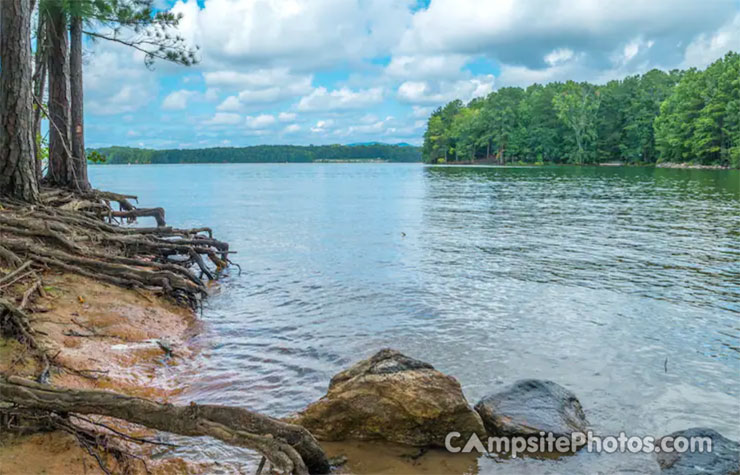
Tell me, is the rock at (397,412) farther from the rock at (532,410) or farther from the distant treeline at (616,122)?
the distant treeline at (616,122)

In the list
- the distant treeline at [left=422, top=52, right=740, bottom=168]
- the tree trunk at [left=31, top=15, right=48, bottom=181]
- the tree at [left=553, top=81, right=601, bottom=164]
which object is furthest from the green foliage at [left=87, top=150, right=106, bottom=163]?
the tree at [left=553, top=81, right=601, bottom=164]

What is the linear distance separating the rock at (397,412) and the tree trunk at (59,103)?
12.6 metres

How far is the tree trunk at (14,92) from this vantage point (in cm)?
1015

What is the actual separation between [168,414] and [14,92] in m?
9.18

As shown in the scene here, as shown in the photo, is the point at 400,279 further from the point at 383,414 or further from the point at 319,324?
the point at 383,414

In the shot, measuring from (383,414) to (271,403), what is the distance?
1.69m

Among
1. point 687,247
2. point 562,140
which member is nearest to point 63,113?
point 687,247

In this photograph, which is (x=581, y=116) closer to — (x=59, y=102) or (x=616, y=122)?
(x=616, y=122)

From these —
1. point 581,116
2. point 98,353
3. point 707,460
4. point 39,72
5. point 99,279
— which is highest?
point 581,116

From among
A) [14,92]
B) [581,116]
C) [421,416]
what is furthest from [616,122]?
[421,416]

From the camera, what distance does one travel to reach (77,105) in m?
16.6

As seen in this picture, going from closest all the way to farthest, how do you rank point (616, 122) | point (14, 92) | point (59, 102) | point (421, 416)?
point (421, 416) < point (14, 92) < point (59, 102) < point (616, 122)

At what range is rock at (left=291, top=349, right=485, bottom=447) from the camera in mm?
5516

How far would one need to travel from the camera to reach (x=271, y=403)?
654 centimetres
